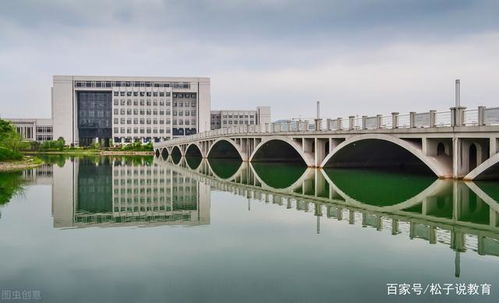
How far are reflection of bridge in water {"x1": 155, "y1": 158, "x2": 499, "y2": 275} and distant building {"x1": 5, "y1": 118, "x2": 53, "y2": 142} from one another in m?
103

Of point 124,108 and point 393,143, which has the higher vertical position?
point 124,108

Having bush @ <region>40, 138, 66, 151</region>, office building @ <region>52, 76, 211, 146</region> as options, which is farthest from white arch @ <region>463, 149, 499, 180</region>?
office building @ <region>52, 76, 211, 146</region>

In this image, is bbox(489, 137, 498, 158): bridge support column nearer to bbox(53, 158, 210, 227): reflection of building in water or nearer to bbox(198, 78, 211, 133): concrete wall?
bbox(53, 158, 210, 227): reflection of building in water

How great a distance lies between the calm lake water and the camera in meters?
8.45

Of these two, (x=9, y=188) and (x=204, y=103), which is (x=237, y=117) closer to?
(x=204, y=103)

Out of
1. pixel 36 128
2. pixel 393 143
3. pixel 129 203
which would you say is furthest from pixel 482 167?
pixel 36 128

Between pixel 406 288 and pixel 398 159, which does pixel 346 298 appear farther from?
pixel 398 159

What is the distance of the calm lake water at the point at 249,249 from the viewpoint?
8.45 m

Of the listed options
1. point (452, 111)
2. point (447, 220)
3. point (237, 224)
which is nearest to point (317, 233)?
point (237, 224)

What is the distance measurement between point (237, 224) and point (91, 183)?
55.6 ft

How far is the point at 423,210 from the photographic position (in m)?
17.0

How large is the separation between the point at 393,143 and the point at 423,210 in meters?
16.8

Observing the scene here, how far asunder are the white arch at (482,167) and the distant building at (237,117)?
111614 millimetres

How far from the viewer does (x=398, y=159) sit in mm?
39125
